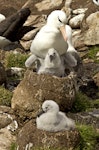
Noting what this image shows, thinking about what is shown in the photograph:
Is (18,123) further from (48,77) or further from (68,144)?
(68,144)

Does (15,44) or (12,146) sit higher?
(12,146)

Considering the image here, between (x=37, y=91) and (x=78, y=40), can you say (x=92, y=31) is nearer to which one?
(x=78, y=40)

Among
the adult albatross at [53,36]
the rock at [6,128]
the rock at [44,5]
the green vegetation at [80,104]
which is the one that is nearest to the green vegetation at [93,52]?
the rock at [44,5]

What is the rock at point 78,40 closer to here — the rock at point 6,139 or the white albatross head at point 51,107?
the rock at point 6,139

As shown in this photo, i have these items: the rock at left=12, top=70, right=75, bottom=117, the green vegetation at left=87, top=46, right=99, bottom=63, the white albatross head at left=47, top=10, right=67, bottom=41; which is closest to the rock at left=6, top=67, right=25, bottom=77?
the white albatross head at left=47, top=10, right=67, bottom=41

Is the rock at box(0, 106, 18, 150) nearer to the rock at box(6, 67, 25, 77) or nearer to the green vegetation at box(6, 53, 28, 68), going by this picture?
the rock at box(6, 67, 25, 77)

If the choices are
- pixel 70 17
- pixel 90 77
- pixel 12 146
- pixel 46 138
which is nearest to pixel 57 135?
pixel 46 138

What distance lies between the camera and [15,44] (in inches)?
596

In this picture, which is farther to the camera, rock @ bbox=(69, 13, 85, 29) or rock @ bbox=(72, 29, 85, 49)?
rock @ bbox=(69, 13, 85, 29)

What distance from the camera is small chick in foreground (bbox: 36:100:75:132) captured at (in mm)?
6992

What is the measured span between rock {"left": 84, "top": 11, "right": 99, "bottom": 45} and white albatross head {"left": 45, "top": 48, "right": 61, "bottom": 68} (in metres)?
7.95

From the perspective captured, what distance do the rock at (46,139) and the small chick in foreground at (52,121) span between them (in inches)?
3.2

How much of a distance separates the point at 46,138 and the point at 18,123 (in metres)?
1.48

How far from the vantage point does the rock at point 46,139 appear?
6.90m
